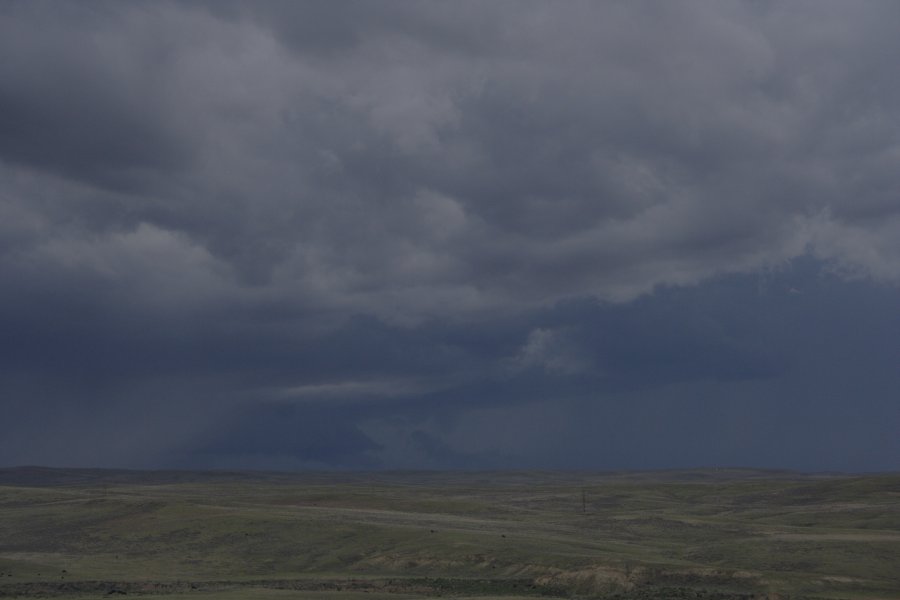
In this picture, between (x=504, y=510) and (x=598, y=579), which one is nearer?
(x=598, y=579)

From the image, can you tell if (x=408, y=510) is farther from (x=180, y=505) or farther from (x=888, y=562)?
(x=888, y=562)

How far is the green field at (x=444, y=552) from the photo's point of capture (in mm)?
59531

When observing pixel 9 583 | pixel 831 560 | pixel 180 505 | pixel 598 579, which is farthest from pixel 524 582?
pixel 180 505

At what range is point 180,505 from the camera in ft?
351

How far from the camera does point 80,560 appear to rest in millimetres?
79750

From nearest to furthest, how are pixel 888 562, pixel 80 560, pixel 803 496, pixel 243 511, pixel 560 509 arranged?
pixel 888 562 → pixel 80 560 → pixel 243 511 → pixel 560 509 → pixel 803 496

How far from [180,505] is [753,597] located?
7003 cm

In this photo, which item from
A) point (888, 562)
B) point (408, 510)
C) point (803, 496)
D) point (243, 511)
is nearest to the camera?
point (888, 562)

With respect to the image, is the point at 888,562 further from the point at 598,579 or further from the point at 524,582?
the point at 524,582

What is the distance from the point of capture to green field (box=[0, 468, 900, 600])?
195 feet

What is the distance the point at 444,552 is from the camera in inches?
2886

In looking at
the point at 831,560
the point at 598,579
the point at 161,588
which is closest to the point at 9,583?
the point at 161,588

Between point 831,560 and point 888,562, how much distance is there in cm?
358

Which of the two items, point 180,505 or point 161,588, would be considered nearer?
point 161,588
